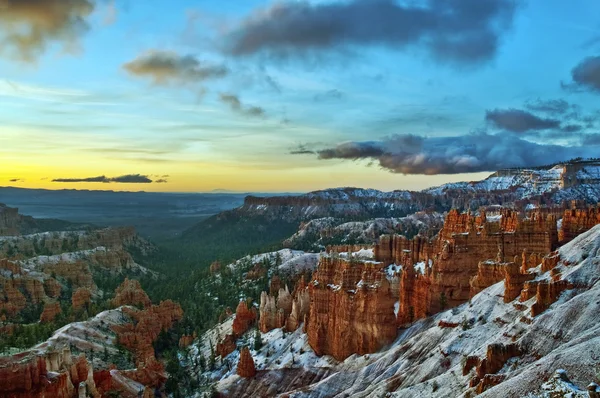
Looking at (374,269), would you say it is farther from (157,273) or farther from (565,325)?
(157,273)

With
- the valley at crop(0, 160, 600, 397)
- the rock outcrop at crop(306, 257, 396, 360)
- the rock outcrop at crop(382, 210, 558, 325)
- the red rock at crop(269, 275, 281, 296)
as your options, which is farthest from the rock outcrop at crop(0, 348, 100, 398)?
the red rock at crop(269, 275, 281, 296)

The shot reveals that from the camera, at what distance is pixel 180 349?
328 ft

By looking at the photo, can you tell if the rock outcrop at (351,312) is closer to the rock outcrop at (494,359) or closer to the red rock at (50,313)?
the rock outcrop at (494,359)

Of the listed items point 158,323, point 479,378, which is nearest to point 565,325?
point 479,378

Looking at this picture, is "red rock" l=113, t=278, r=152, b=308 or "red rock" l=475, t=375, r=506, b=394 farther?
"red rock" l=113, t=278, r=152, b=308

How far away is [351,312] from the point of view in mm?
73062

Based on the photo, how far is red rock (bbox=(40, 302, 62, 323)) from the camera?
107 meters

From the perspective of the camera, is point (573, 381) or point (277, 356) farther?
point (277, 356)

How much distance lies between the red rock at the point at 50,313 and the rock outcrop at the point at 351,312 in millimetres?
53133

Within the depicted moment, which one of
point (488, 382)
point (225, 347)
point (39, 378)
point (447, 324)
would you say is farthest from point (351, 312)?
point (39, 378)

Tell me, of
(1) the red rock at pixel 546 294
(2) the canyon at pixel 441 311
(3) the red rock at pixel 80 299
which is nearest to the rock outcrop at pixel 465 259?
(2) the canyon at pixel 441 311

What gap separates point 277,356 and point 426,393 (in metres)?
37.4

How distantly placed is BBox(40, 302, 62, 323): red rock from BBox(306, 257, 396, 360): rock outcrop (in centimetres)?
5313

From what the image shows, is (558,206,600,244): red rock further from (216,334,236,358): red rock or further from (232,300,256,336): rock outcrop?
(232,300,256,336): rock outcrop
